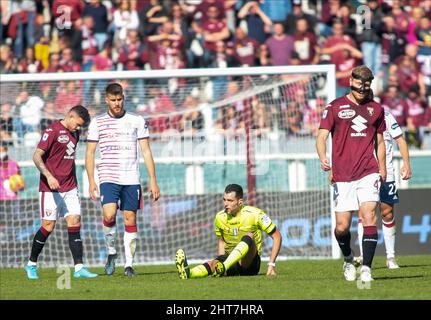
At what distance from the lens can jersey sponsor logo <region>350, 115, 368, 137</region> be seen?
38.3 feet

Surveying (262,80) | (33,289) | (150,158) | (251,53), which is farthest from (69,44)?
(33,289)

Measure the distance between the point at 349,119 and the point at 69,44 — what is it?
11814mm

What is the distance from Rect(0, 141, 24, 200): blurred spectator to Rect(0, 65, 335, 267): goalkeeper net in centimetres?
7

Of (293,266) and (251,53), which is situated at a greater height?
(251,53)

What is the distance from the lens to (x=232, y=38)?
22750 mm

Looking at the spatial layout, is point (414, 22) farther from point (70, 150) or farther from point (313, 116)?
point (70, 150)

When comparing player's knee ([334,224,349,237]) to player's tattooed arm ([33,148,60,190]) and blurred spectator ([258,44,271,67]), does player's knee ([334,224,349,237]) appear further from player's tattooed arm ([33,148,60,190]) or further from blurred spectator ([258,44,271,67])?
blurred spectator ([258,44,271,67])

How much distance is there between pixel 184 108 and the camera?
63.9 ft

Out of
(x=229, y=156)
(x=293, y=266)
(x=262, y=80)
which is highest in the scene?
(x=262, y=80)

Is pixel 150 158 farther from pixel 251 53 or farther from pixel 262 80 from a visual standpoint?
pixel 251 53

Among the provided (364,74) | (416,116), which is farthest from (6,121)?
(364,74)

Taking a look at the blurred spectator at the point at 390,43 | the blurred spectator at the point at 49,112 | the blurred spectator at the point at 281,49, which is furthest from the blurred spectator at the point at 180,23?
the blurred spectator at the point at 49,112

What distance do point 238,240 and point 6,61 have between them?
10.6 meters

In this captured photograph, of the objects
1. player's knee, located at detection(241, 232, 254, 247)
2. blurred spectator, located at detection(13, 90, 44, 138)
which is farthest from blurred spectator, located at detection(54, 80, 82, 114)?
player's knee, located at detection(241, 232, 254, 247)
